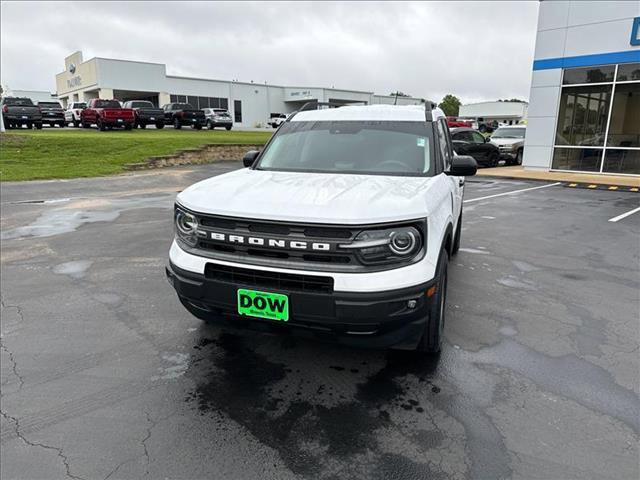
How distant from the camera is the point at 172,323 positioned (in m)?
3.97

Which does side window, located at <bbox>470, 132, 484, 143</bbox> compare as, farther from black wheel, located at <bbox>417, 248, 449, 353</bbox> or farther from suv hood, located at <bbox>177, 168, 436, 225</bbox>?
black wheel, located at <bbox>417, 248, 449, 353</bbox>

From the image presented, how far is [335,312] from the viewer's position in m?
2.60

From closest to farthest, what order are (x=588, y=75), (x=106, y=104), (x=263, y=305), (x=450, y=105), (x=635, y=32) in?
(x=263, y=305) → (x=635, y=32) → (x=588, y=75) → (x=106, y=104) → (x=450, y=105)

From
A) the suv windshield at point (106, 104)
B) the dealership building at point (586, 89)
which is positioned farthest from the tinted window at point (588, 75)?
the suv windshield at point (106, 104)

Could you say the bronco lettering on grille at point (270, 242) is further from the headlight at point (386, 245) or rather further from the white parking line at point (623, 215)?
the white parking line at point (623, 215)

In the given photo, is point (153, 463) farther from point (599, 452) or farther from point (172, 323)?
point (599, 452)

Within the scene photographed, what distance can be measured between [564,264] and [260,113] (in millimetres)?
55610

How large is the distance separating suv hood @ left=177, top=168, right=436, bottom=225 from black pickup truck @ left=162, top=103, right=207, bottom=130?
30939mm

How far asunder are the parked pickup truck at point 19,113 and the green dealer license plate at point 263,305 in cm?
3114

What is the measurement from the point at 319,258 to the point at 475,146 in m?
16.8

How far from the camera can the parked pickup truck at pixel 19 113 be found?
88.9ft

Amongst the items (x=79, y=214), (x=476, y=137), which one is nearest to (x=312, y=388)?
(x=79, y=214)

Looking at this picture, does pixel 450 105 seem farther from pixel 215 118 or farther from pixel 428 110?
pixel 428 110

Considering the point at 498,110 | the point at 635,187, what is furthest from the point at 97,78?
the point at 498,110
